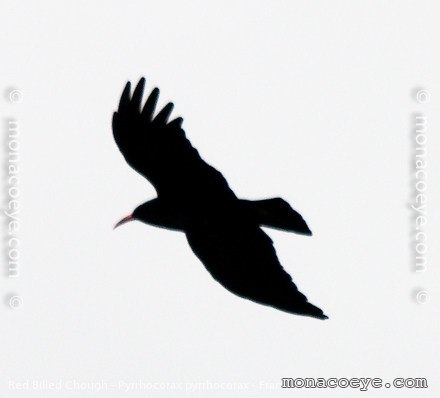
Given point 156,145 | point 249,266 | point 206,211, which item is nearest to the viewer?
point 156,145

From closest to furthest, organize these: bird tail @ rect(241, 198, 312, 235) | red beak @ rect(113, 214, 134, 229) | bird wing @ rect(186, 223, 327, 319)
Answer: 1. bird wing @ rect(186, 223, 327, 319)
2. bird tail @ rect(241, 198, 312, 235)
3. red beak @ rect(113, 214, 134, 229)

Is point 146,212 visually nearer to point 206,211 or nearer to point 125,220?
point 125,220

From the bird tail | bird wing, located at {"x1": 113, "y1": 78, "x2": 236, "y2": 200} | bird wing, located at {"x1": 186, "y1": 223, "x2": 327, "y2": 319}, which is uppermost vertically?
bird wing, located at {"x1": 113, "y1": 78, "x2": 236, "y2": 200}

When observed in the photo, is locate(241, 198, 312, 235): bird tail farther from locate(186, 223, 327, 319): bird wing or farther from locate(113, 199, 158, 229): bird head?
locate(113, 199, 158, 229): bird head

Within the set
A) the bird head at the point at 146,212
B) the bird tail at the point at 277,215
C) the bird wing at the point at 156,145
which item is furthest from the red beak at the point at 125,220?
the bird tail at the point at 277,215

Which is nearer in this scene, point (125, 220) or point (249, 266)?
point (249, 266)

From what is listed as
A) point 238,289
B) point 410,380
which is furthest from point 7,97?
point 410,380

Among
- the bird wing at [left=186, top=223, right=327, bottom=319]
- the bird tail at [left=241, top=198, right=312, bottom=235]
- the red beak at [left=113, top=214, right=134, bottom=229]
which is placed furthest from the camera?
the red beak at [left=113, top=214, right=134, bottom=229]

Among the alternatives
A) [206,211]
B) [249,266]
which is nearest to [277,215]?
[249,266]

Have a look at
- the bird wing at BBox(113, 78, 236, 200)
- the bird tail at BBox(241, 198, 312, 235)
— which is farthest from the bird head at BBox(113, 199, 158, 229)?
the bird tail at BBox(241, 198, 312, 235)
